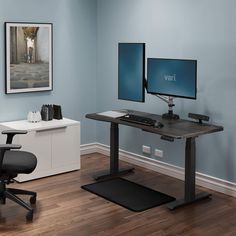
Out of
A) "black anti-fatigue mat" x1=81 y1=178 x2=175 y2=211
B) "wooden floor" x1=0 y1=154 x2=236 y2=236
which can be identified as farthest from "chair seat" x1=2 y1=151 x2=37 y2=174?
"black anti-fatigue mat" x1=81 y1=178 x2=175 y2=211

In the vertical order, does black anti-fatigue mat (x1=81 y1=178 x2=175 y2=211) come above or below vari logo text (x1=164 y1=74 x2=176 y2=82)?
below

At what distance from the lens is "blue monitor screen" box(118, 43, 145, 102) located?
4.39 metres

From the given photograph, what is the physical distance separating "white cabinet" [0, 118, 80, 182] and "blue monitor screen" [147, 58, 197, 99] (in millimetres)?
1056

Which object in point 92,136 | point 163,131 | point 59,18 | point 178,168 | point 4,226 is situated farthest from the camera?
point 92,136

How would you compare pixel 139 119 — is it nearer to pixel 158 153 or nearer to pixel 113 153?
pixel 113 153

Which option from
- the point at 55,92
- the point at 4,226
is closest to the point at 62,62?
the point at 55,92

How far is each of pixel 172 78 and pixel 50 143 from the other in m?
1.48

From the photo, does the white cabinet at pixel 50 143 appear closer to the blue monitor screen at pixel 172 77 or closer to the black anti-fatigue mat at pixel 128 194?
the black anti-fatigue mat at pixel 128 194

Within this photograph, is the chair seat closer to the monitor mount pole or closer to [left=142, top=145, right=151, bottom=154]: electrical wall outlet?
the monitor mount pole

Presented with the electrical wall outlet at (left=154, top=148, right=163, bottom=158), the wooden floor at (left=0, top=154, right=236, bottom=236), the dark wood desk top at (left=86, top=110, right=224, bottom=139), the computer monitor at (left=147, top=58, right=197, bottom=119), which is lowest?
the wooden floor at (left=0, top=154, right=236, bottom=236)

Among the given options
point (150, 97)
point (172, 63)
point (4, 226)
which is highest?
point (172, 63)

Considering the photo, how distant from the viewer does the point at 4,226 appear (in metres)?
3.59

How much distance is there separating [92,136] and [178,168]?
4.72ft

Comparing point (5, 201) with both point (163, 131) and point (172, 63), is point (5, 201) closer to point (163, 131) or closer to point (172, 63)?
point (163, 131)
